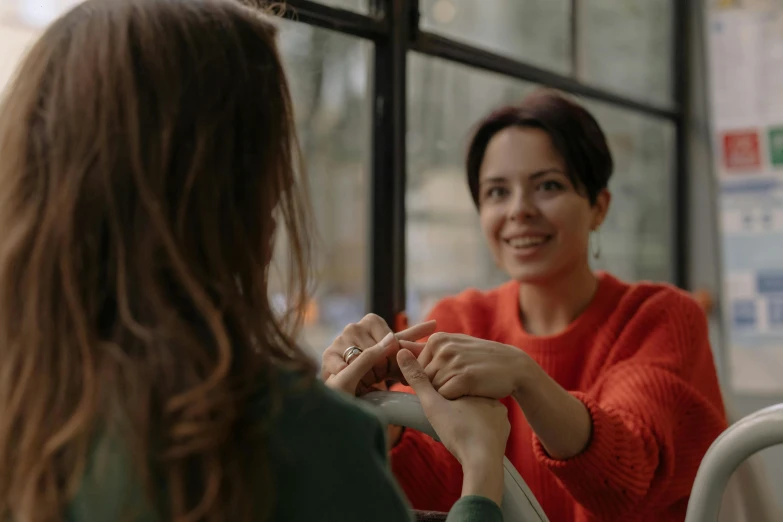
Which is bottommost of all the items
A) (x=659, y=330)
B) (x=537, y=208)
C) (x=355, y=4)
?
(x=659, y=330)

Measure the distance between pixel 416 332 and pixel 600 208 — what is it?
2.06ft

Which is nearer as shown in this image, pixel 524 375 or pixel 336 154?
pixel 524 375

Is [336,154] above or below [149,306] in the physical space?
above

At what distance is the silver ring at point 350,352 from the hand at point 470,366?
62 millimetres

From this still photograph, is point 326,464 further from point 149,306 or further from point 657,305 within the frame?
point 657,305

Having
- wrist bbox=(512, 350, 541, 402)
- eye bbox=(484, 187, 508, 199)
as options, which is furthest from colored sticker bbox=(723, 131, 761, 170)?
wrist bbox=(512, 350, 541, 402)

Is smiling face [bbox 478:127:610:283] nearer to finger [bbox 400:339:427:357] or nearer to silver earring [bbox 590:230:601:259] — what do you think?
silver earring [bbox 590:230:601:259]

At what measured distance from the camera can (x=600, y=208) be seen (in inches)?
60.0

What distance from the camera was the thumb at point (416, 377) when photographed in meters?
0.87

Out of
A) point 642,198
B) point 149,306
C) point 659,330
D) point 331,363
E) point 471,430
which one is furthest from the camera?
point 642,198

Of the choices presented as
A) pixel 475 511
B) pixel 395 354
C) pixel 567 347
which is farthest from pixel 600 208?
pixel 475 511

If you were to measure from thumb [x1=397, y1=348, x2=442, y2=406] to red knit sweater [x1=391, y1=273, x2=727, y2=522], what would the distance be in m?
0.23

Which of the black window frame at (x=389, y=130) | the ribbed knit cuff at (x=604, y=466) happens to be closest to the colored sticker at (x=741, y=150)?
the black window frame at (x=389, y=130)

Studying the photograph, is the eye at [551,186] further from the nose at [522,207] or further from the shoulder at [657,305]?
the shoulder at [657,305]
